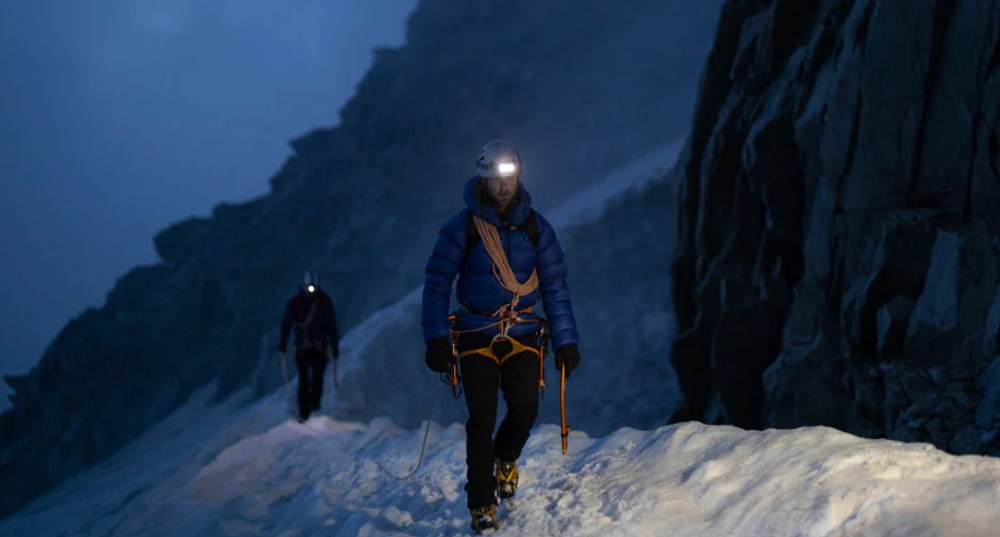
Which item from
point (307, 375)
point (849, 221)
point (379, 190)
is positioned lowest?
point (307, 375)

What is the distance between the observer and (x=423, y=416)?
20094 millimetres

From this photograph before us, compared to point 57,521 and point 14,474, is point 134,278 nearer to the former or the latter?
point 14,474

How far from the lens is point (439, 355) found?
4.80 metres

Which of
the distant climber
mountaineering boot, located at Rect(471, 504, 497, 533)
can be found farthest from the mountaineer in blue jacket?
the distant climber

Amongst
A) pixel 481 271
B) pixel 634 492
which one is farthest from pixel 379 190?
pixel 634 492

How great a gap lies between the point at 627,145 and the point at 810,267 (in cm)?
2476

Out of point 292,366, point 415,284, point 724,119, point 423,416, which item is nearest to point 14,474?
point 292,366

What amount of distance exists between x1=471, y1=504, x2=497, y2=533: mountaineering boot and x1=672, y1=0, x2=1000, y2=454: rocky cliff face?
482 centimetres

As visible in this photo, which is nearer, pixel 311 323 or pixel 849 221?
pixel 849 221

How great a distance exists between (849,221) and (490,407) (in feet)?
22.6

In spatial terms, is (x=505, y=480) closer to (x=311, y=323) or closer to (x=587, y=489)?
(x=587, y=489)

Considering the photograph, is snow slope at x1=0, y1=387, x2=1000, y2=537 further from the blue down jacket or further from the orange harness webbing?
the blue down jacket

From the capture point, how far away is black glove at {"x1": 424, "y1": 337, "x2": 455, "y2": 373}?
479 centimetres

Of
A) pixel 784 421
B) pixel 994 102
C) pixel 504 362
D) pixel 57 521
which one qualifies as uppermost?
pixel 994 102
